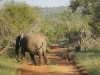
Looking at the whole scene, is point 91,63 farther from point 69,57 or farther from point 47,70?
point 47,70

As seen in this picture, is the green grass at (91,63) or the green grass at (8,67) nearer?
the green grass at (8,67)

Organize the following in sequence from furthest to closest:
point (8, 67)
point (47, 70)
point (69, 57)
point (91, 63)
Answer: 1. point (69, 57)
2. point (91, 63)
3. point (8, 67)
4. point (47, 70)

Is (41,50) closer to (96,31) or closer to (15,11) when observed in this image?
(15,11)

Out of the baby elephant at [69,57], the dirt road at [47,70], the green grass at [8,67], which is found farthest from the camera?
the baby elephant at [69,57]

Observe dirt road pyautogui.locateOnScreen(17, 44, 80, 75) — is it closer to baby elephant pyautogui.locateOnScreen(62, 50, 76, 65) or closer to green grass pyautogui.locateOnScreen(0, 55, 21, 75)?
green grass pyautogui.locateOnScreen(0, 55, 21, 75)

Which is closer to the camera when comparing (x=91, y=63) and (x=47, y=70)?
(x=47, y=70)

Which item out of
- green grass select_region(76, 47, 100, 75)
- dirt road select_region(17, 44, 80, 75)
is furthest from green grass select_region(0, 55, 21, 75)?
green grass select_region(76, 47, 100, 75)

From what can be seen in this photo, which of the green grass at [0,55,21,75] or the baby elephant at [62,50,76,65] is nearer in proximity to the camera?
the green grass at [0,55,21,75]

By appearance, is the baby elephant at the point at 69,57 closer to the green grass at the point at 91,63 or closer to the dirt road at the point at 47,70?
the green grass at the point at 91,63

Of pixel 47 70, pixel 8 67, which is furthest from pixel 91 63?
pixel 8 67

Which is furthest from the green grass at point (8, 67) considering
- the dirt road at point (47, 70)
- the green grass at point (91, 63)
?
the green grass at point (91, 63)

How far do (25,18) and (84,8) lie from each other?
891 cm

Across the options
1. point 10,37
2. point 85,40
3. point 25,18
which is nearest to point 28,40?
point 10,37

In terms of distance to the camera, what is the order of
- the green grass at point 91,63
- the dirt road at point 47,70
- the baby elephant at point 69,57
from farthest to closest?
the baby elephant at point 69,57
the dirt road at point 47,70
the green grass at point 91,63
